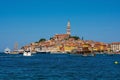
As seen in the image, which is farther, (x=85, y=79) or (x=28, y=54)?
(x=28, y=54)

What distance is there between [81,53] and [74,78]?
13026 cm

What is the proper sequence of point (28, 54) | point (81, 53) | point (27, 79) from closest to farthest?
point (27, 79) → point (28, 54) → point (81, 53)

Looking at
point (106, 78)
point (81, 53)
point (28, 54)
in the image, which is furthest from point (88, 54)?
point (106, 78)

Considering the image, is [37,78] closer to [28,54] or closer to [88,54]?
[28,54]

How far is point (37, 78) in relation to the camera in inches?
1517

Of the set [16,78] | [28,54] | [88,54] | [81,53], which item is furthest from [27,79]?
[81,53]

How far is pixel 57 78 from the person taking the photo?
38.6 m

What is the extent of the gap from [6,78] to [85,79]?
774 centimetres

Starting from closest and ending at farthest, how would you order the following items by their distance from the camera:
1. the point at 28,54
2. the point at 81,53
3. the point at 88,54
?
the point at 28,54 < the point at 88,54 < the point at 81,53

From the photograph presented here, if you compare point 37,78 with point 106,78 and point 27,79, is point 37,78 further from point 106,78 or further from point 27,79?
point 106,78

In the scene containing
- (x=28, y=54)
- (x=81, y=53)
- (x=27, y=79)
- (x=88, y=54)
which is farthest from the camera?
(x=81, y=53)

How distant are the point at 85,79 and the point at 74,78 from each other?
1.46 m

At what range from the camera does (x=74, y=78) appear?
127 ft

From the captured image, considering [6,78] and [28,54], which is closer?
[6,78]
